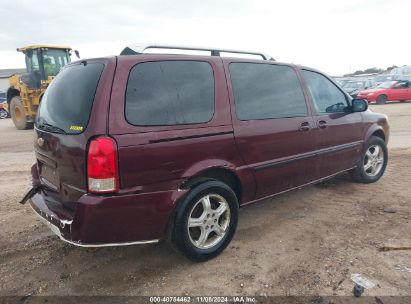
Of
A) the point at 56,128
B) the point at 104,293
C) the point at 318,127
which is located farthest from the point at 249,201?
the point at 56,128

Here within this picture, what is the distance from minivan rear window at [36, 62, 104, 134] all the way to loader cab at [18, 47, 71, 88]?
11860 mm

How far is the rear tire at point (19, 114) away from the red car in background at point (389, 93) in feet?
58.4

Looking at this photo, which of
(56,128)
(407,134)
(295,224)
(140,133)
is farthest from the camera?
(407,134)

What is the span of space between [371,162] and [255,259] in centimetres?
309

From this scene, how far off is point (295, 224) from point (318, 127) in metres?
1.18

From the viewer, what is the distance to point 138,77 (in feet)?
9.37

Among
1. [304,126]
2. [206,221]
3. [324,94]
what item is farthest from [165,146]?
[324,94]

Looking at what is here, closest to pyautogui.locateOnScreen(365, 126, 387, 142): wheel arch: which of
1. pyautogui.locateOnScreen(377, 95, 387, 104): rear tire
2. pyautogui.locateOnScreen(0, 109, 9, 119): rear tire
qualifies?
pyautogui.locateOnScreen(377, 95, 387, 104): rear tire

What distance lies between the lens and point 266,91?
3783mm

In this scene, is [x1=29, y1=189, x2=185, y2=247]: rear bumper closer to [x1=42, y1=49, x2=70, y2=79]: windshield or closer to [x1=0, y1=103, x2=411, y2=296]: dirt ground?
[x1=0, y1=103, x2=411, y2=296]: dirt ground

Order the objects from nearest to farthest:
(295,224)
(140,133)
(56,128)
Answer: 1. (140,133)
2. (56,128)
3. (295,224)

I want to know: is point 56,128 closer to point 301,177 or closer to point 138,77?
point 138,77


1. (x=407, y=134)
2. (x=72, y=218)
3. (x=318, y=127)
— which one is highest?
(x=318, y=127)

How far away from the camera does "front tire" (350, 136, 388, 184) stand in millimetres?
5250
